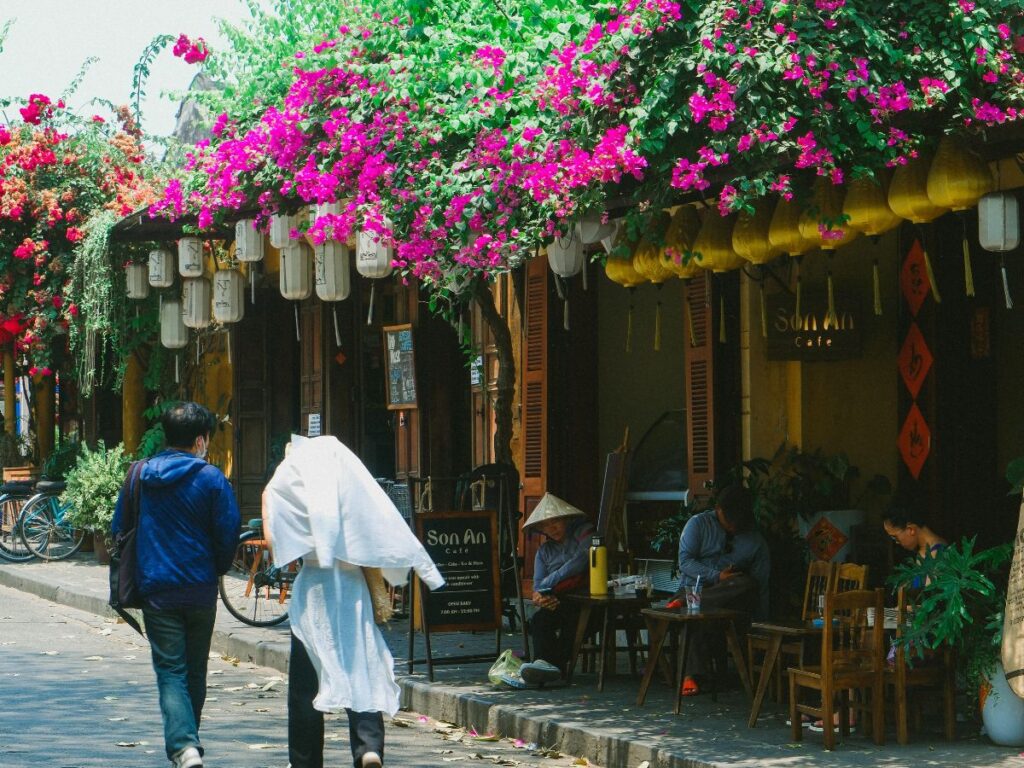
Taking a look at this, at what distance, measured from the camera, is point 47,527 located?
2188cm

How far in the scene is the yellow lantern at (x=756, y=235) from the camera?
9.93m

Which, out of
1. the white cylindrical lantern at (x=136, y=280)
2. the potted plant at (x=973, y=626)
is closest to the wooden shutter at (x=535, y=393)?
the white cylindrical lantern at (x=136, y=280)

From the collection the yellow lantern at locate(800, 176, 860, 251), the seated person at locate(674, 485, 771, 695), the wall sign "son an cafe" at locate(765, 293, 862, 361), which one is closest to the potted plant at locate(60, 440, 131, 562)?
the wall sign "son an cafe" at locate(765, 293, 862, 361)

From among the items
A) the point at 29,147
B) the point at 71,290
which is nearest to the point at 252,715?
the point at 71,290

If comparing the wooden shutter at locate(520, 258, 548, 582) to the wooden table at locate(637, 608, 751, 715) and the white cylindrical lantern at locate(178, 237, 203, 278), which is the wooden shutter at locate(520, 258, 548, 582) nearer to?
the white cylindrical lantern at locate(178, 237, 203, 278)

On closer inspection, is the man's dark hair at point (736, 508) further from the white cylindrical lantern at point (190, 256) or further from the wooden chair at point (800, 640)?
the white cylindrical lantern at point (190, 256)

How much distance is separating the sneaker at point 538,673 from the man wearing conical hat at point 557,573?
0.22 metres

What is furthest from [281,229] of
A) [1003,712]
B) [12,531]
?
[12,531]

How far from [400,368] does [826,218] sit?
9593 mm

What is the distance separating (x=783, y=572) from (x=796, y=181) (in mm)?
3598

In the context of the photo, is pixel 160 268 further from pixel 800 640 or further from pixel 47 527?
pixel 800 640

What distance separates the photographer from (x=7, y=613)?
16.4 meters

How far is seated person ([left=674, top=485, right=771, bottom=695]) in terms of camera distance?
1034cm

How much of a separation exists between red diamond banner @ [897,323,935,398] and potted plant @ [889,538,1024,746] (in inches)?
172
